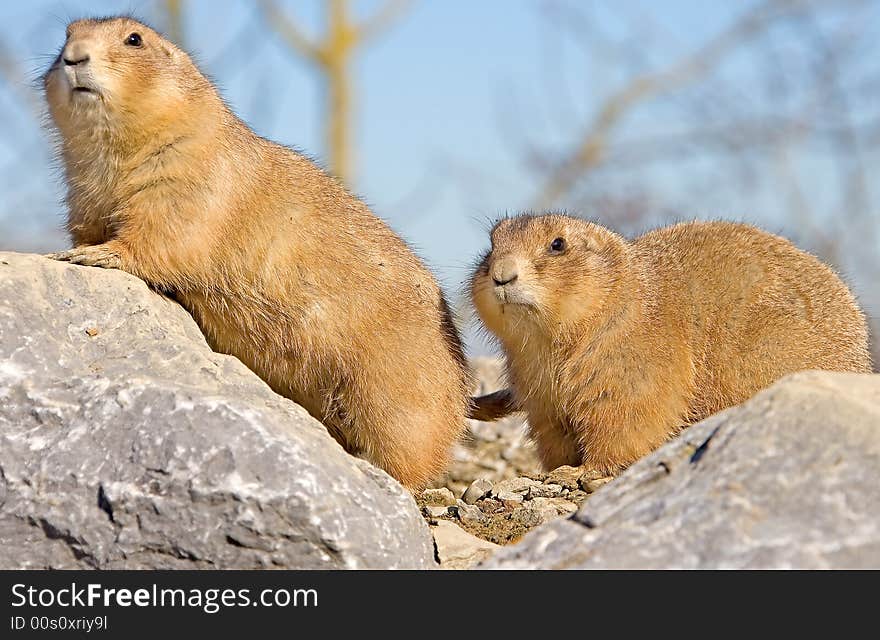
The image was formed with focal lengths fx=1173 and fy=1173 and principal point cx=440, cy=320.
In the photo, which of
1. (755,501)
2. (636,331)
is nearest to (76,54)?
(636,331)

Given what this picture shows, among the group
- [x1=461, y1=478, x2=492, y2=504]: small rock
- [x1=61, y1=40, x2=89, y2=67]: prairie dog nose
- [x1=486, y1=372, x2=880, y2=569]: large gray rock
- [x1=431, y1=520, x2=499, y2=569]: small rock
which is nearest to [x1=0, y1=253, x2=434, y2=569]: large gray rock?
[x1=431, y1=520, x2=499, y2=569]: small rock

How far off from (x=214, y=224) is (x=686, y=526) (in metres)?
3.69

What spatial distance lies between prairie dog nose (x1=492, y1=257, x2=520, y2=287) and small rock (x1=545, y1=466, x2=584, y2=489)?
126 centimetres

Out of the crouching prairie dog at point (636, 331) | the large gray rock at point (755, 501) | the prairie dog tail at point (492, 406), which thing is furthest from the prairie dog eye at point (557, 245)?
the large gray rock at point (755, 501)

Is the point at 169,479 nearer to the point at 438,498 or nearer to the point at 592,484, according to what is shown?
the point at 438,498

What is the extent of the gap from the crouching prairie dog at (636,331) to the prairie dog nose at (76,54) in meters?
2.74

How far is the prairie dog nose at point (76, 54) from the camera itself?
21.4 feet

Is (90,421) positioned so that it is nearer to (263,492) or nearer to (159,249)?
(263,492)

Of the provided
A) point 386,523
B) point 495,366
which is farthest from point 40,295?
point 495,366

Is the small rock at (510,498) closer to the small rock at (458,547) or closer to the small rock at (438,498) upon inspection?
the small rock at (438,498)

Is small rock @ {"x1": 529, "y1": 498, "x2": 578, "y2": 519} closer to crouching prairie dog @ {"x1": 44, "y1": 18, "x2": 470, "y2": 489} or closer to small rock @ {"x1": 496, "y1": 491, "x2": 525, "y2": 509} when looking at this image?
small rock @ {"x1": 496, "y1": 491, "x2": 525, "y2": 509}

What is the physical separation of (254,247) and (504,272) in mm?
1541

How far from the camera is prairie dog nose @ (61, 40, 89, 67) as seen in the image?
6.52 metres

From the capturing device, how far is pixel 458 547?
5.80 metres
